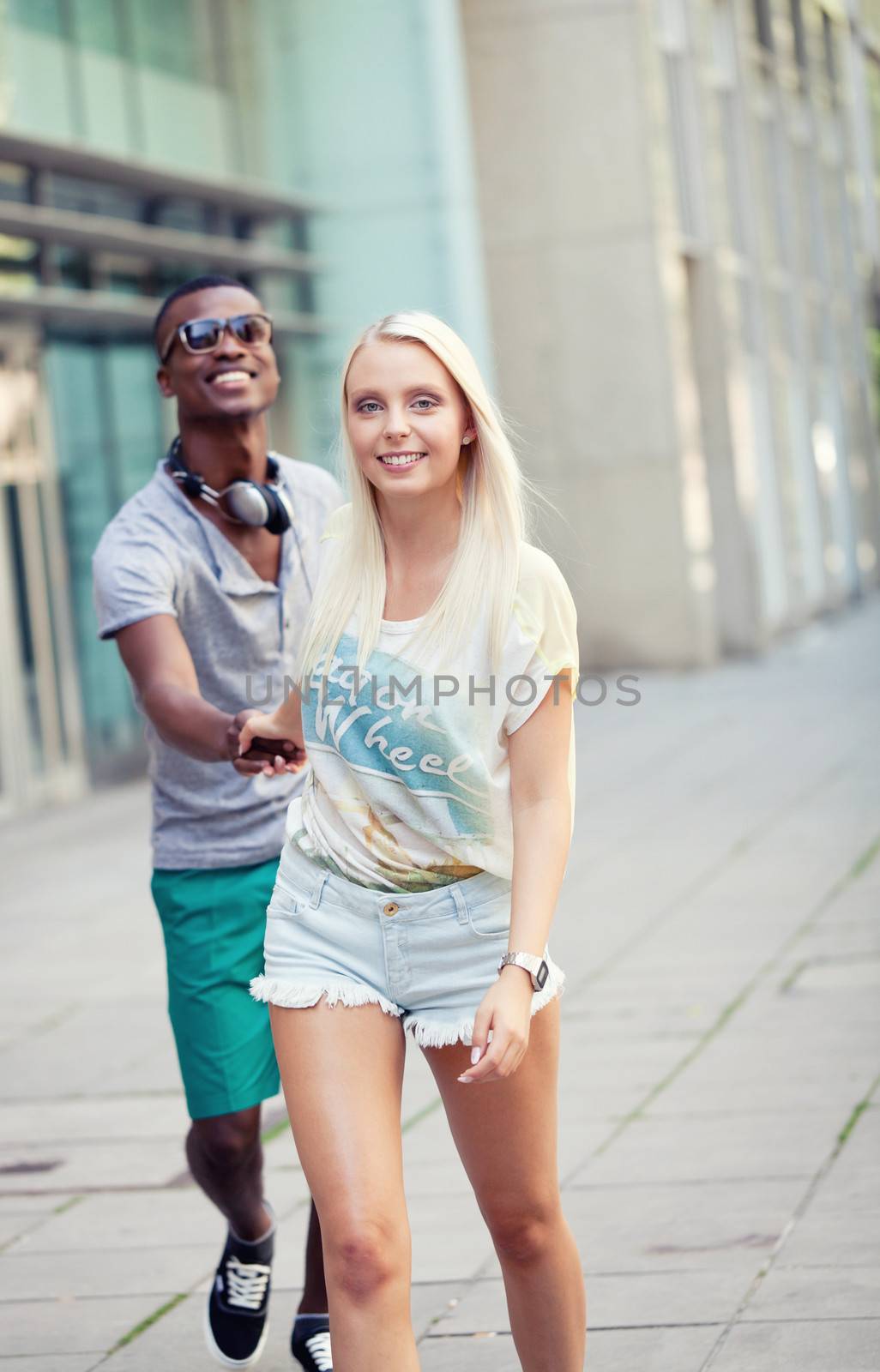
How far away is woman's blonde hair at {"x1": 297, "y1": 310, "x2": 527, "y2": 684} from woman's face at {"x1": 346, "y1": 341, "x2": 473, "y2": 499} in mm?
21

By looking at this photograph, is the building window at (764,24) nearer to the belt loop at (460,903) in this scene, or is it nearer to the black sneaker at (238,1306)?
the black sneaker at (238,1306)

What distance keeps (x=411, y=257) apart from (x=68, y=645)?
4.96 meters

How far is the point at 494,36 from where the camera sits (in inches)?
775

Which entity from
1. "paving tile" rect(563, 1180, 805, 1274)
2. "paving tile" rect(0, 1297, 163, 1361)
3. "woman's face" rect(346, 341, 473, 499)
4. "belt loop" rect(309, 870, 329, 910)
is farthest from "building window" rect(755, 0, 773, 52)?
"belt loop" rect(309, 870, 329, 910)

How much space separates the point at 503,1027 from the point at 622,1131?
2.59m

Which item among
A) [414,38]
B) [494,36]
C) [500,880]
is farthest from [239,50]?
[500,880]

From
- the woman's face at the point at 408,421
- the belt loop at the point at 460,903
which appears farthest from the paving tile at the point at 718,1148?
the woman's face at the point at 408,421

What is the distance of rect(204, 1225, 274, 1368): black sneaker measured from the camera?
12.3 feet

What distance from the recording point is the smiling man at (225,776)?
3719mm

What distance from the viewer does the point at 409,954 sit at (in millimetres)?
2828

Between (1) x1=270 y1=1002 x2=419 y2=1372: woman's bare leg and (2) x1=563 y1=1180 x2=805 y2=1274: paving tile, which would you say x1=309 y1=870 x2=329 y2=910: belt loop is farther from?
(2) x1=563 y1=1180 x2=805 y2=1274: paving tile

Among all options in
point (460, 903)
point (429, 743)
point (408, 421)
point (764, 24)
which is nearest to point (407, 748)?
point (429, 743)

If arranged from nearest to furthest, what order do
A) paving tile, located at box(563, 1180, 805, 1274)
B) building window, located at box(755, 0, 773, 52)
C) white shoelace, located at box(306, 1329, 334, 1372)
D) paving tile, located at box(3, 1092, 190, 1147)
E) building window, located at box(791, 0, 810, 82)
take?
white shoelace, located at box(306, 1329, 334, 1372)
paving tile, located at box(563, 1180, 805, 1274)
paving tile, located at box(3, 1092, 190, 1147)
building window, located at box(755, 0, 773, 52)
building window, located at box(791, 0, 810, 82)

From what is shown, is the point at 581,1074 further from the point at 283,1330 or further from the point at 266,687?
the point at 266,687
